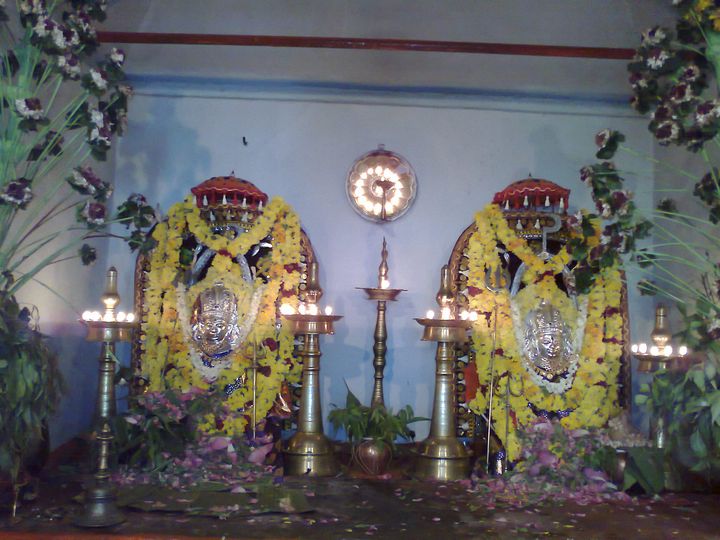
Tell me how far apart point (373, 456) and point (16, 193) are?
280cm

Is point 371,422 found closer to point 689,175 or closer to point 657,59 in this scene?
point 689,175

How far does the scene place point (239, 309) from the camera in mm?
Answer: 5738

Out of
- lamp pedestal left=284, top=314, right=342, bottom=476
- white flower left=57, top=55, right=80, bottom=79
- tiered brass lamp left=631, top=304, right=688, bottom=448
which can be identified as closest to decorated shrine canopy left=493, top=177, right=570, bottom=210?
tiered brass lamp left=631, top=304, right=688, bottom=448

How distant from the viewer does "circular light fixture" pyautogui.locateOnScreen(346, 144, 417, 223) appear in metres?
6.13

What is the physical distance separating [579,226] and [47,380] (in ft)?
10.8

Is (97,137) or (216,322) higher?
(97,137)

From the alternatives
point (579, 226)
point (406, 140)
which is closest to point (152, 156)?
point (406, 140)

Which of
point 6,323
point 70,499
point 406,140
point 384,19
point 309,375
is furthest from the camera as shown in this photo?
point 406,140

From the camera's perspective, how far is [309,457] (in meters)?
5.23

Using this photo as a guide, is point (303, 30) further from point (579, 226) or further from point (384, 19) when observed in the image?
point (579, 226)

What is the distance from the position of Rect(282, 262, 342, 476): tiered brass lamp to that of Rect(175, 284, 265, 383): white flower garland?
306mm

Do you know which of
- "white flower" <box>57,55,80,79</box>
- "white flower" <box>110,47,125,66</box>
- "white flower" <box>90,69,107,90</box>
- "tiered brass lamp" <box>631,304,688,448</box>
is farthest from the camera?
"tiered brass lamp" <box>631,304,688,448</box>

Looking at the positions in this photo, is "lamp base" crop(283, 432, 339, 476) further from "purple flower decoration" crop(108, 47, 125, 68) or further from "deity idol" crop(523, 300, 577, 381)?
"purple flower decoration" crop(108, 47, 125, 68)

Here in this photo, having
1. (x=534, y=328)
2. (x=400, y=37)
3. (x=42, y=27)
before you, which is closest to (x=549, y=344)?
(x=534, y=328)
